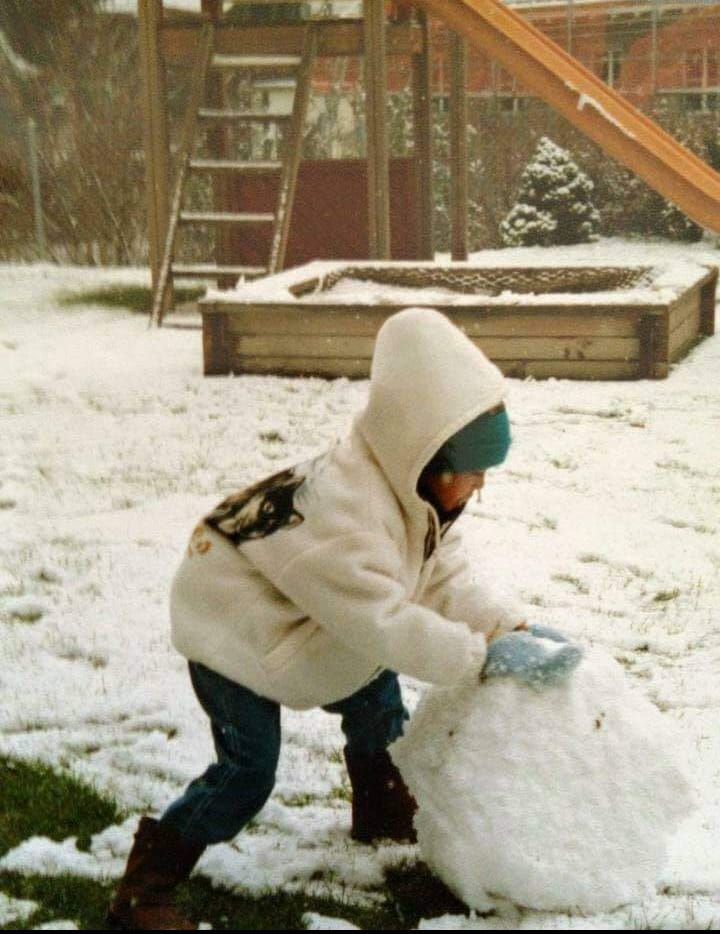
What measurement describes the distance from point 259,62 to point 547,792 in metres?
8.49

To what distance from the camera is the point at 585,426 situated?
666cm

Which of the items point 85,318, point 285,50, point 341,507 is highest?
point 285,50

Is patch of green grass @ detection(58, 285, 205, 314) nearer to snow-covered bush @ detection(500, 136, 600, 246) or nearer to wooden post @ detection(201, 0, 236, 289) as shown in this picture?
wooden post @ detection(201, 0, 236, 289)

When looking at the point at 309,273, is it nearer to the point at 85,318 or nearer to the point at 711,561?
the point at 85,318

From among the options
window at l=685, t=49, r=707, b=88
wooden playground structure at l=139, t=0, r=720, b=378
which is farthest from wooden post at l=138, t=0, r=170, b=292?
window at l=685, t=49, r=707, b=88

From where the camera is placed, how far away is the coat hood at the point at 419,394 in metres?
2.42

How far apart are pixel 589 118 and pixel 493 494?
3835 millimetres

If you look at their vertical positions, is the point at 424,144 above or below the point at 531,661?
above

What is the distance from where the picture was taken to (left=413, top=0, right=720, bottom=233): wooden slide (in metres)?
8.38

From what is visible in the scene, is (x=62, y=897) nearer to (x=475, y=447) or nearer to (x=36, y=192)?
(x=475, y=447)

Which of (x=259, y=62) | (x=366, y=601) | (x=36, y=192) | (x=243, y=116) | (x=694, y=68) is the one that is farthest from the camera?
(x=694, y=68)

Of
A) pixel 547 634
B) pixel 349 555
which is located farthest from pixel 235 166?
pixel 349 555

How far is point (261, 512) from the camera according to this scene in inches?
98.3

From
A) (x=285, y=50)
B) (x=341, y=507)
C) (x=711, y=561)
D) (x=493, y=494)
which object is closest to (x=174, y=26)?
(x=285, y=50)
